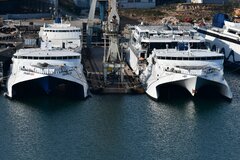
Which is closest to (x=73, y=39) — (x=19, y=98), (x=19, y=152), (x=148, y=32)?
(x=148, y=32)

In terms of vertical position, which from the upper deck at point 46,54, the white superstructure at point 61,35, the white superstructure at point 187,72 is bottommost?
the white superstructure at point 187,72

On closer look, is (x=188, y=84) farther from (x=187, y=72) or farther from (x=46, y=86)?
(x=46, y=86)

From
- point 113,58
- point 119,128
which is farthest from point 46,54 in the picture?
point 119,128

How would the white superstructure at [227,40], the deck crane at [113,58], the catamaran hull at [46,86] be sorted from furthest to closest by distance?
the white superstructure at [227,40], the deck crane at [113,58], the catamaran hull at [46,86]

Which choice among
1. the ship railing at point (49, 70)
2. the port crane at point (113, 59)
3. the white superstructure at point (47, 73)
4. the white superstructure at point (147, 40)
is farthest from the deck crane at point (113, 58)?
the ship railing at point (49, 70)

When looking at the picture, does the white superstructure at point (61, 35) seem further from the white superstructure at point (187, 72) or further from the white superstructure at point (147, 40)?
the white superstructure at point (187, 72)

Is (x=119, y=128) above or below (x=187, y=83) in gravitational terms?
below

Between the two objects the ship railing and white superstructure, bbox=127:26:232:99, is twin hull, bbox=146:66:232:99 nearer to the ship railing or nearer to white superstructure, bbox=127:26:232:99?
white superstructure, bbox=127:26:232:99
